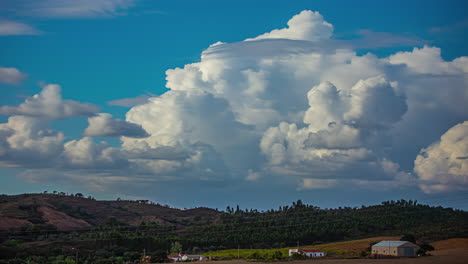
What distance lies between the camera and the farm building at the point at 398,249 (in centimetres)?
14375

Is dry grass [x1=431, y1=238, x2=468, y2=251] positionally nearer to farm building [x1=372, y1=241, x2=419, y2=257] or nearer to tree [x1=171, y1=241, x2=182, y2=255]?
farm building [x1=372, y1=241, x2=419, y2=257]

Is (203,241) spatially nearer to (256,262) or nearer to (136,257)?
(136,257)

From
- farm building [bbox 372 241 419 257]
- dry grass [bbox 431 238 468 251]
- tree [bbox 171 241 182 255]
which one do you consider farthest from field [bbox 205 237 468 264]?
tree [bbox 171 241 182 255]

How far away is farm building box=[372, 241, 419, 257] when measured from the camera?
144m

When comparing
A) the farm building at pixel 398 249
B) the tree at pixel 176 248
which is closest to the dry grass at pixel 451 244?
the farm building at pixel 398 249

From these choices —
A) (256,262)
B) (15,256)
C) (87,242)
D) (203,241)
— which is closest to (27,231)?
(87,242)

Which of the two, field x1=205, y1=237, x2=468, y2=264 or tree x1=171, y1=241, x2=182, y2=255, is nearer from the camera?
field x1=205, y1=237, x2=468, y2=264

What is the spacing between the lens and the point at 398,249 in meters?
144

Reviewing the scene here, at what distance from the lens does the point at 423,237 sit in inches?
7244

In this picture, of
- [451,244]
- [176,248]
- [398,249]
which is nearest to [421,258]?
[398,249]

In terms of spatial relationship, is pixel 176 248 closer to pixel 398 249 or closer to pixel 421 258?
pixel 398 249

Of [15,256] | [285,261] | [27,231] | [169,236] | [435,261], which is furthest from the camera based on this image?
[169,236]

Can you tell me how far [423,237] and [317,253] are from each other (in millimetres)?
50922

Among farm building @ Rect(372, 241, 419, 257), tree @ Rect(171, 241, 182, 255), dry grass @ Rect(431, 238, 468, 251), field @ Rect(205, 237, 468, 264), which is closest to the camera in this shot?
field @ Rect(205, 237, 468, 264)
